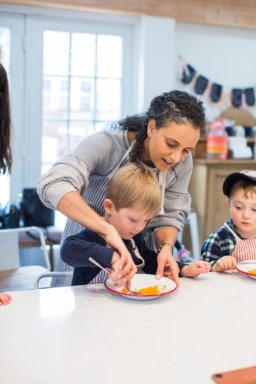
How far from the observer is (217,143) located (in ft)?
11.9

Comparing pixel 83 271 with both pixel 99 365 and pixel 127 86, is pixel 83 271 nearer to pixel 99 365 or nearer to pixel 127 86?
pixel 99 365

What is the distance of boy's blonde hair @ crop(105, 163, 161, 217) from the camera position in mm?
1354

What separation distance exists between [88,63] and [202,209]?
1.45 m

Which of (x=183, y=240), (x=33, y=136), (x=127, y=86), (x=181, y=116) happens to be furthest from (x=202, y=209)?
(x=181, y=116)

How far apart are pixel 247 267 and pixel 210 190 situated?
7.01 ft

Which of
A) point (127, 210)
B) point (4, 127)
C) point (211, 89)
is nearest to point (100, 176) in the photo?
point (127, 210)

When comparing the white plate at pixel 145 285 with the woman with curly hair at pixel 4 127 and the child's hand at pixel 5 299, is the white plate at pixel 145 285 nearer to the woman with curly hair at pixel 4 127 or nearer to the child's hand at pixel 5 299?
the child's hand at pixel 5 299

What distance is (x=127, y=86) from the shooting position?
3.66m

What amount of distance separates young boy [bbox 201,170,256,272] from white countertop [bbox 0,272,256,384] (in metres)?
0.34

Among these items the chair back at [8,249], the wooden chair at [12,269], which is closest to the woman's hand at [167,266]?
the wooden chair at [12,269]

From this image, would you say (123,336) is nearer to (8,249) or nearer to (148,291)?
(148,291)

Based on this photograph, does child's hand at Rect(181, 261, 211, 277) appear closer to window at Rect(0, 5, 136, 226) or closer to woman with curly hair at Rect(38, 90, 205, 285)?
woman with curly hair at Rect(38, 90, 205, 285)

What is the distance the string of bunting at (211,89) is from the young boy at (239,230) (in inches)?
88.3

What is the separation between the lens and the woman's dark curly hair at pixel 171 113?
1398 millimetres
